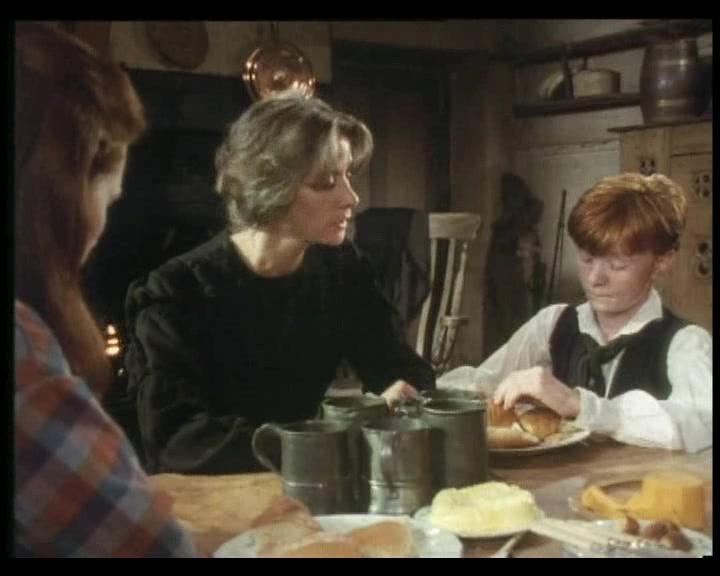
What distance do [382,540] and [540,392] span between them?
401 mm

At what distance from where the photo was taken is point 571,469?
1151 millimetres

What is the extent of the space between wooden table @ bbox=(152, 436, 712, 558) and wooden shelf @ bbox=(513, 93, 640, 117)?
55cm

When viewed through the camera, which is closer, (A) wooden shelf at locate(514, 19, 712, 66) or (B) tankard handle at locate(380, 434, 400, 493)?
(B) tankard handle at locate(380, 434, 400, 493)

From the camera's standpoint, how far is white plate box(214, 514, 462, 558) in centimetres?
99

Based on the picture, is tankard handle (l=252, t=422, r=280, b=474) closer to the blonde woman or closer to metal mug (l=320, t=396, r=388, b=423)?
metal mug (l=320, t=396, r=388, b=423)

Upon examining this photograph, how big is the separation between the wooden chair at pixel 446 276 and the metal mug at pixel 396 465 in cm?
35

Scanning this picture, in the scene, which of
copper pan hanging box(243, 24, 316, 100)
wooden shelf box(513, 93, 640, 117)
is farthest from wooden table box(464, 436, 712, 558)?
copper pan hanging box(243, 24, 316, 100)

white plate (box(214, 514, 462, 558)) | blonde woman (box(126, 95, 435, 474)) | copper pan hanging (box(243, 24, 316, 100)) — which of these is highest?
copper pan hanging (box(243, 24, 316, 100))

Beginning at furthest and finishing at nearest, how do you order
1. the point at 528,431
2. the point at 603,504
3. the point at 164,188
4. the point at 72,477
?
1. the point at 164,188
2. the point at 528,431
3. the point at 72,477
4. the point at 603,504

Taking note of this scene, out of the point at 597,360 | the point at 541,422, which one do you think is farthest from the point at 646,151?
the point at 541,422

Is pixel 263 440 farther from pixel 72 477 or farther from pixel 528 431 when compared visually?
pixel 528 431
